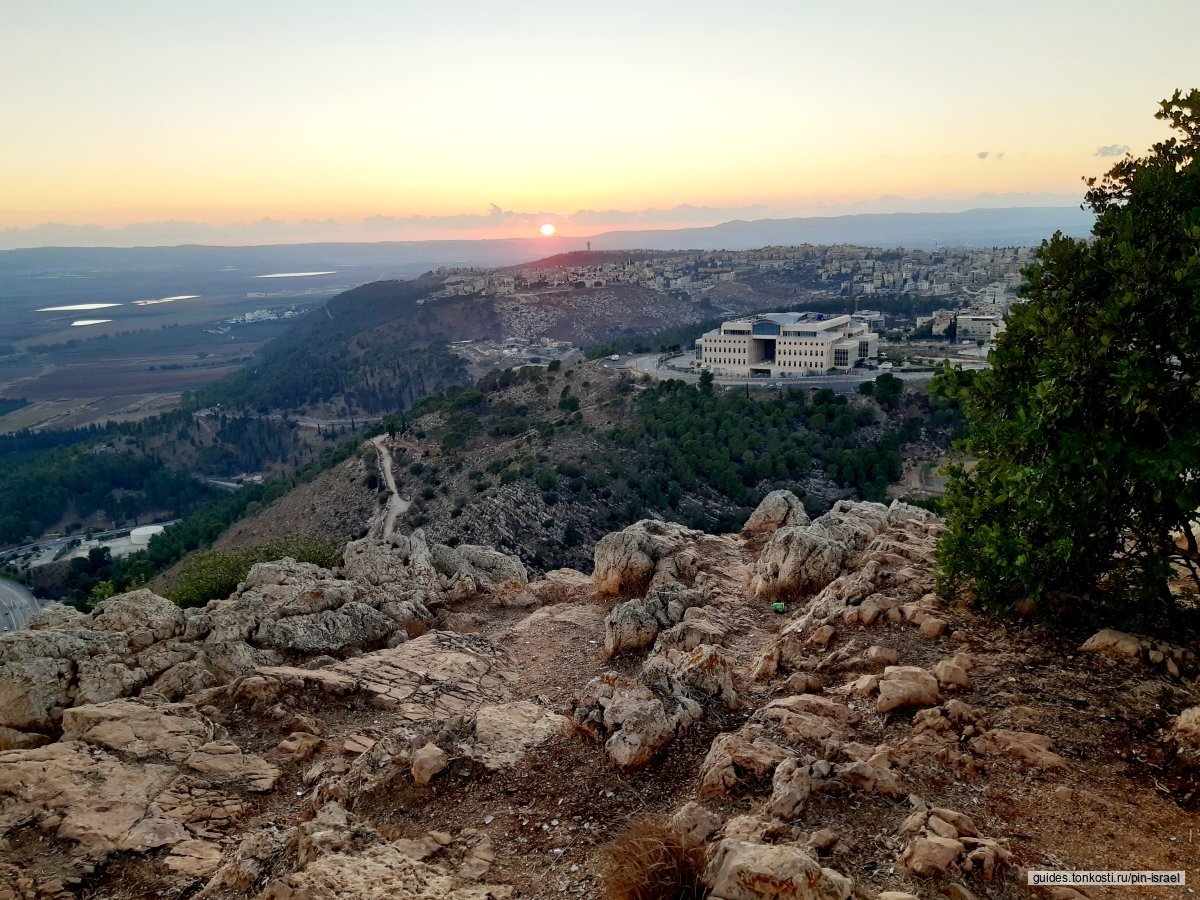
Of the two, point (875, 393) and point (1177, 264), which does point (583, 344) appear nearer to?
point (875, 393)

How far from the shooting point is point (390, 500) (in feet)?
169

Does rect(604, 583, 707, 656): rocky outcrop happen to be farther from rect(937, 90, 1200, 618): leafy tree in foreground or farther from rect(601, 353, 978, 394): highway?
rect(601, 353, 978, 394): highway

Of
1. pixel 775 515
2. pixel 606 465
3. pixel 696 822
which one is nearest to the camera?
pixel 696 822

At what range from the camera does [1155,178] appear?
28.9ft

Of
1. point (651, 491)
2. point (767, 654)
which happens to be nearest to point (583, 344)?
point (651, 491)

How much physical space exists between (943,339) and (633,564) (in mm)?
73693

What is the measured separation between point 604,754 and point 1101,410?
24.5 feet

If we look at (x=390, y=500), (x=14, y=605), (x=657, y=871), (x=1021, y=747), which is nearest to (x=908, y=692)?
(x=1021, y=747)

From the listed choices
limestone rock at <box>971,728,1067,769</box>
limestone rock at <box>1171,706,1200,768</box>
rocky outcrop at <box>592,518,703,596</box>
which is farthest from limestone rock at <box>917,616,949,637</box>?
rocky outcrop at <box>592,518,703,596</box>

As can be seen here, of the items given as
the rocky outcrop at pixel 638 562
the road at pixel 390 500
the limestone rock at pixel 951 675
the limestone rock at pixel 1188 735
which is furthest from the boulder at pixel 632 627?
the road at pixel 390 500

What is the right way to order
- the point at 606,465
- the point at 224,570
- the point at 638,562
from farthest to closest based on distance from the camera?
the point at 606,465, the point at 224,570, the point at 638,562

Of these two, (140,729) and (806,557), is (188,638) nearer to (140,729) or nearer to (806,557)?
(140,729)

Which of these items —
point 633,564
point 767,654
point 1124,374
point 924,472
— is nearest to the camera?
point 1124,374

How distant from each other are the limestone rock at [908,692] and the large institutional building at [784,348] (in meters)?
61.2
